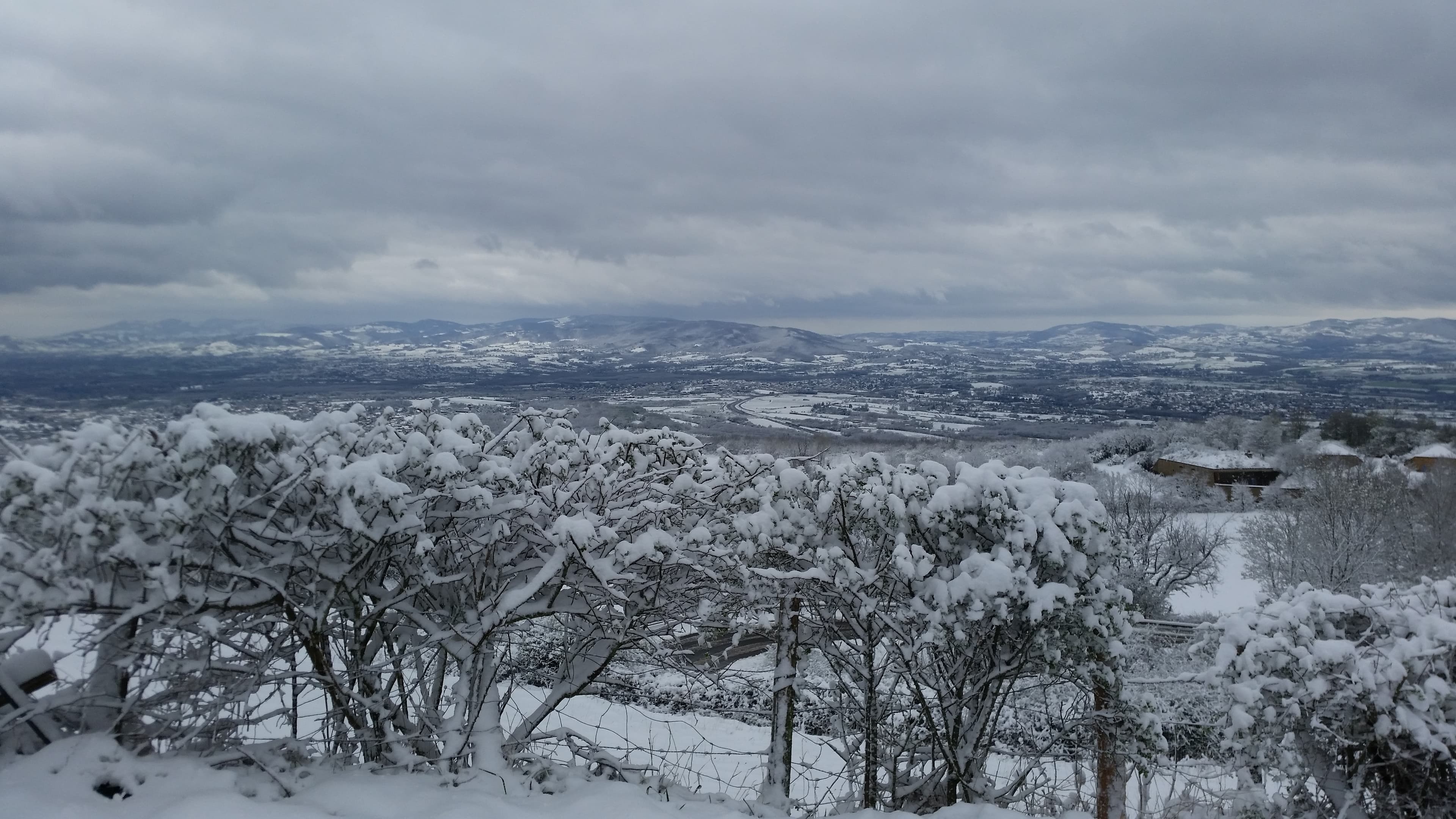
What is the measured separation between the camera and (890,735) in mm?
5438

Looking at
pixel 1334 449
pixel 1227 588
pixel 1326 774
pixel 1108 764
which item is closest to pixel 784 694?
pixel 1108 764

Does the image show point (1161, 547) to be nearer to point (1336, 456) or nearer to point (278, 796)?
point (1336, 456)

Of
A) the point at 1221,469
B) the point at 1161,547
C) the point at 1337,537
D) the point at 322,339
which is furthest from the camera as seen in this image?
the point at 1221,469

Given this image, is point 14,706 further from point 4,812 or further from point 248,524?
point 248,524

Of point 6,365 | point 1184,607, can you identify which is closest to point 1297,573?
point 1184,607

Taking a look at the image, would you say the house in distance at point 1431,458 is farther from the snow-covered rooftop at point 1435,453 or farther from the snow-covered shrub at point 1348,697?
the snow-covered shrub at point 1348,697

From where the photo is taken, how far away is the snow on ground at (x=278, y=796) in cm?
356

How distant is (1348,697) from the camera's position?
4305mm

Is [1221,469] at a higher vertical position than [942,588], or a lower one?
lower

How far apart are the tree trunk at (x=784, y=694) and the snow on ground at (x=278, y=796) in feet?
2.66

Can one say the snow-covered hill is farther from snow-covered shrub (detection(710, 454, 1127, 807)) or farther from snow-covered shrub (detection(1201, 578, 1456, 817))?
snow-covered shrub (detection(1201, 578, 1456, 817))

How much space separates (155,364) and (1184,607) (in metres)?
29.1

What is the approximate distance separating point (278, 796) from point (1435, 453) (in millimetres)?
51801

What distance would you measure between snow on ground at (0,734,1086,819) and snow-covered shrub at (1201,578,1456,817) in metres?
1.20
